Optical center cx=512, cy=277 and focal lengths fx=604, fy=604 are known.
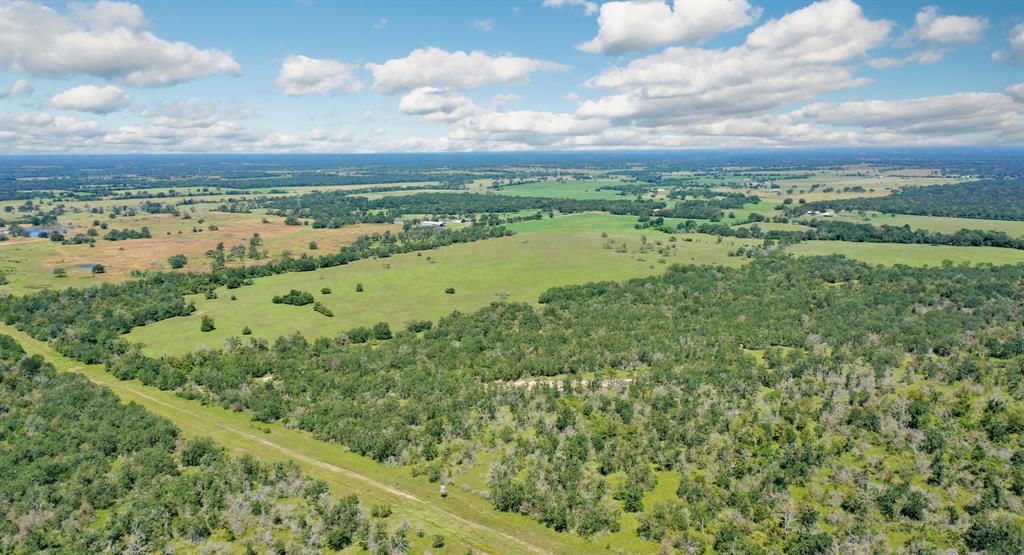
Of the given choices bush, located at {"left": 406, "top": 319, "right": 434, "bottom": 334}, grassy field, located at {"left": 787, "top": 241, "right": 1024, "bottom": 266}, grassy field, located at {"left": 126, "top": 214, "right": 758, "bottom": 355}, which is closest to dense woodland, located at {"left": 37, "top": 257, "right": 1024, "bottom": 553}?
bush, located at {"left": 406, "top": 319, "right": 434, "bottom": 334}

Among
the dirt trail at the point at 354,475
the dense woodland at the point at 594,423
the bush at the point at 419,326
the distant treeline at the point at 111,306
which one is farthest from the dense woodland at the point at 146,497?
the bush at the point at 419,326

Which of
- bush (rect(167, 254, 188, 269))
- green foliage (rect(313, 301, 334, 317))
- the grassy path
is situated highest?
bush (rect(167, 254, 188, 269))

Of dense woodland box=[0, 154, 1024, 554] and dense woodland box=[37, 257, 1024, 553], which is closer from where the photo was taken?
dense woodland box=[0, 154, 1024, 554]

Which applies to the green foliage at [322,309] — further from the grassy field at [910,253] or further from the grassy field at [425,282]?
the grassy field at [910,253]

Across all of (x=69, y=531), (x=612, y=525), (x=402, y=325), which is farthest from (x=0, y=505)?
(x=402, y=325)

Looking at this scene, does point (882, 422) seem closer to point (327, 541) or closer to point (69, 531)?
point (327, 541)

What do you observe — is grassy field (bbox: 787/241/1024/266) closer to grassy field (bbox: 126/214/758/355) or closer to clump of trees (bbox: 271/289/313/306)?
grassy field (bbox: 126/214/758/355)

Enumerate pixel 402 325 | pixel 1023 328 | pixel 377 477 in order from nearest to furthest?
pixel 377 477, pixel 1023 328, pixel 402 325
